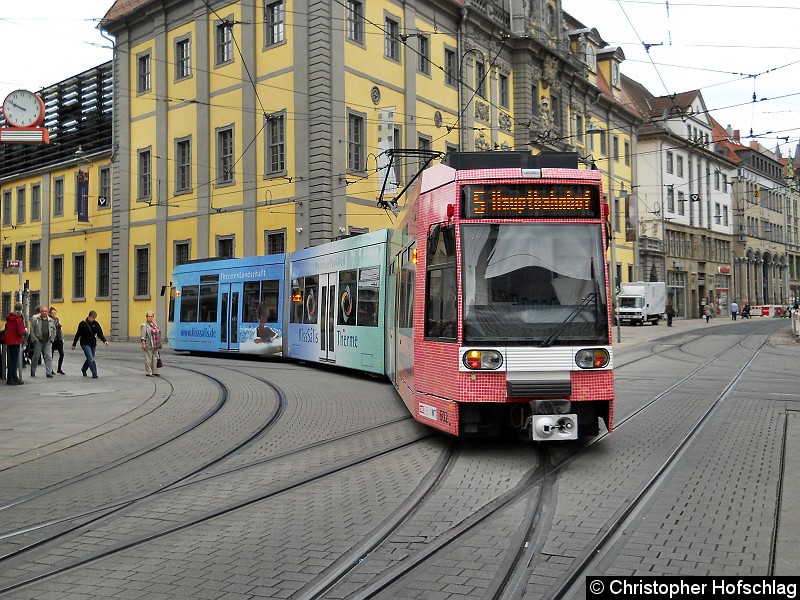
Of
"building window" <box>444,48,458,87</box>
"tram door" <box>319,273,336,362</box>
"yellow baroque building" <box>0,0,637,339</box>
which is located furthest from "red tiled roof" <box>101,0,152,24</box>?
"tram door" <box>319,273,336,362</box>

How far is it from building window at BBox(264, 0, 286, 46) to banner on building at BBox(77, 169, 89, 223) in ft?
50.4

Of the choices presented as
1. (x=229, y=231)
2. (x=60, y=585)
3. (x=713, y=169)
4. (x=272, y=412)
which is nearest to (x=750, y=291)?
(x=713, y=169)

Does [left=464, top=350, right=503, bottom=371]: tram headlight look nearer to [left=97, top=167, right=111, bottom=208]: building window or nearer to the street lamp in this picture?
the street lamp

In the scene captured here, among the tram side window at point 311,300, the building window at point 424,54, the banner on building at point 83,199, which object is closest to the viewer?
the tram side window at point 311,300

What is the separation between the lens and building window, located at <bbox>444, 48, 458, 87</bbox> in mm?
36781

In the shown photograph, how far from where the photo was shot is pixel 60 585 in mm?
Result: 4914

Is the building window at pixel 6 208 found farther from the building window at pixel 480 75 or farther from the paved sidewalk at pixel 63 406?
the paved sidewalk at pixel 63 406

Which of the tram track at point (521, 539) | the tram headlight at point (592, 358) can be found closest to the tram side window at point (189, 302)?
the tram track at point (521, 539)

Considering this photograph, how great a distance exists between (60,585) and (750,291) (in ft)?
276

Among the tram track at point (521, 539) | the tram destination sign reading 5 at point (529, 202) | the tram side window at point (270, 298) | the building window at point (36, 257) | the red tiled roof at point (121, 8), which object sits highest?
the red tiled roof at point (121, 8)

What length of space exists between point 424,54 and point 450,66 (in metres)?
1.93

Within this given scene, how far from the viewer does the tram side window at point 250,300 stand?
23141mm

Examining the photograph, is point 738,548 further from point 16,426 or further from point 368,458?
point 16,426

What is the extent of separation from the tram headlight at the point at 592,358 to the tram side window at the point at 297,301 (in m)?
13.6
